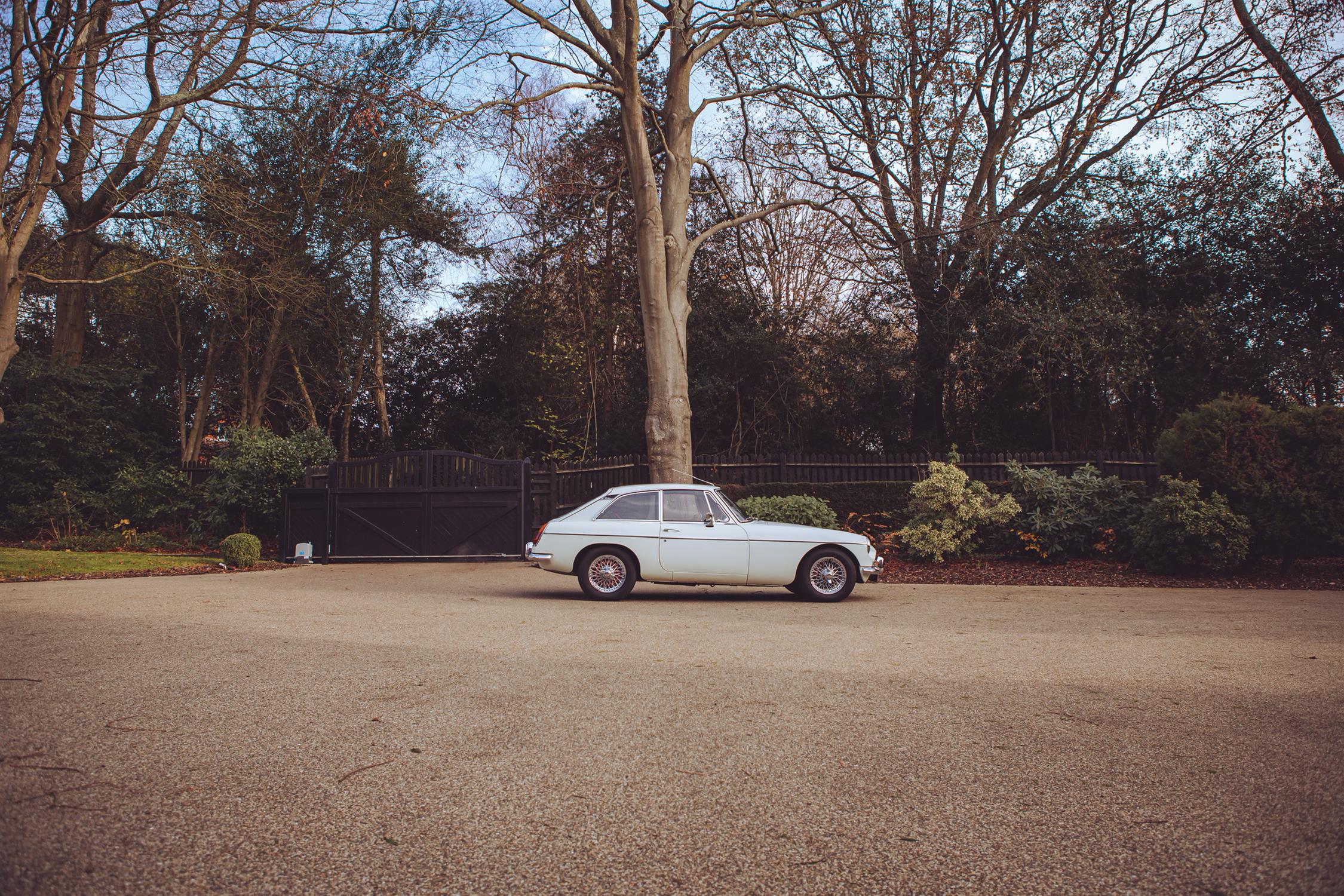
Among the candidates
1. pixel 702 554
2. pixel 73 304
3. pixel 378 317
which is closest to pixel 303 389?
pixel 378 317

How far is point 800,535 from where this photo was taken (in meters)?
10.2

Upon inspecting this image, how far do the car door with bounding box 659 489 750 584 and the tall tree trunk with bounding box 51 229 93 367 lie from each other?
747 inches

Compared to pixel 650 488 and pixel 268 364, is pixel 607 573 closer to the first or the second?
pixel 650 488

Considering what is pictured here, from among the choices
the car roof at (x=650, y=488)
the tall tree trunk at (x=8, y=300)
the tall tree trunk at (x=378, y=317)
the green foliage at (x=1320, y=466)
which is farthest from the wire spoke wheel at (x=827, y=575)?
the tall tree trunk at (x=378, y=317)

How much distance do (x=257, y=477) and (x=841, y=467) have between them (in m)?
12.3

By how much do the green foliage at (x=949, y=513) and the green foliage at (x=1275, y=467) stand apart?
288cm

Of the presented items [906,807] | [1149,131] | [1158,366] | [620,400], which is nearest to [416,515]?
[620,400]

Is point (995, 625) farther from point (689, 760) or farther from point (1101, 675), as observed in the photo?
point (689, 760)

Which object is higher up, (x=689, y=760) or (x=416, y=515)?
(x=416, y=515)

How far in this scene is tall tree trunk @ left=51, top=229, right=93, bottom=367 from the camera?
21734 millimetres

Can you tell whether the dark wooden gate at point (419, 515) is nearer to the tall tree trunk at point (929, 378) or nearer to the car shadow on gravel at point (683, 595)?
the car shadow on gravel at point (683, 595)

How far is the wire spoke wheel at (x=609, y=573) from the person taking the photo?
1023 cm

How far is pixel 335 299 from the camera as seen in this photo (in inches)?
925

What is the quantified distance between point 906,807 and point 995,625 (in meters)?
5.32
